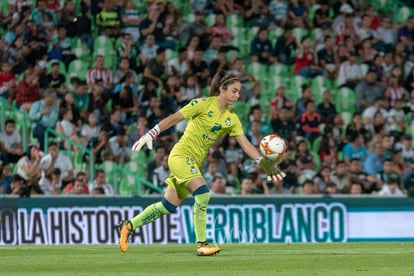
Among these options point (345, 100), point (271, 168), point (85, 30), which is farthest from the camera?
point (85, 30)

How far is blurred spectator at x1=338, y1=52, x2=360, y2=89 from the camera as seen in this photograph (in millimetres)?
25156

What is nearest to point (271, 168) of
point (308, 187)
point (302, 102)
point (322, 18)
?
point (308, 187)

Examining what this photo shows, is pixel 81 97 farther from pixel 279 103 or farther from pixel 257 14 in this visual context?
pixel 257 14

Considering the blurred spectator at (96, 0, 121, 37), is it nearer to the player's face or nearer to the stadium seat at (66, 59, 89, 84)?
the stadium seat at (66, 59, 89, 84)

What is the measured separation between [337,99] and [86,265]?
13.2m

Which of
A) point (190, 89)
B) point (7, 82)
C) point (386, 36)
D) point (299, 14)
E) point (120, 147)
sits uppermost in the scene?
point (299, 14)

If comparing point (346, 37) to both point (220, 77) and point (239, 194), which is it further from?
point (220, 77)

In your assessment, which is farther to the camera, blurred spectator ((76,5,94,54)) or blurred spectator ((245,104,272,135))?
blurred spectator ((76,5,94,54))

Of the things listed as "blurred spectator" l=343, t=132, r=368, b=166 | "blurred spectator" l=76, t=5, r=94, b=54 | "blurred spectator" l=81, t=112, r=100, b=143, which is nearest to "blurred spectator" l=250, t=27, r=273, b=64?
"blurred spectator" l=343, t=132, r=368, b=166

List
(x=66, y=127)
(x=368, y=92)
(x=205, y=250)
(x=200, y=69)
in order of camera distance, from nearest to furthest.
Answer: (x=205, y=250) → (x=66, y=127) → (x=200, y=69) → (x=368, y=92)

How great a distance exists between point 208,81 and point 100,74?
7.37 feet

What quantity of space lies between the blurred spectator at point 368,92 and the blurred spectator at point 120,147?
17.2 ft

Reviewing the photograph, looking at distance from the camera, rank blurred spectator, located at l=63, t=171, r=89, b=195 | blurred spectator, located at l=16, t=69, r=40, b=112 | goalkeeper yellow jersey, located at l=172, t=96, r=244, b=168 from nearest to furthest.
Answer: goalkeeper yellow jersey, located at l=172, t=96, r=244, b=168 → blurred spectator, located at l=63, t=171, r=89, b=195 → blurred spectator, located at l=16, t=69, r=40, b=112

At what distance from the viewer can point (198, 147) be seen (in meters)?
14.1
